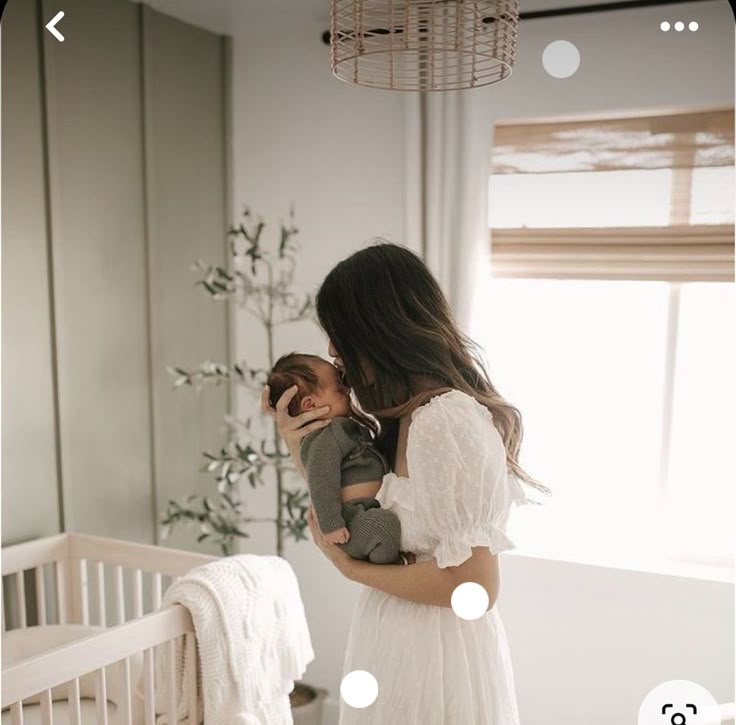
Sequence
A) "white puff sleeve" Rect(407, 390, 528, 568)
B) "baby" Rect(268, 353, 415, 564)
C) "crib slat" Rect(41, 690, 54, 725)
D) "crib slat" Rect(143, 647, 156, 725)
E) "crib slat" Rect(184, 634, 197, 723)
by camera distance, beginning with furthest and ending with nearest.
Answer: "crib slat" Rect(184, 634, 197, 723)
"crib slat" Rect(143, 647, 156, 725)
"crib slat" Rect(41, 690, 54, 725)
"baby" Rect(268, 353, 415, 564)
"white puff sleeve" Rect(407, 390, 528, 568)

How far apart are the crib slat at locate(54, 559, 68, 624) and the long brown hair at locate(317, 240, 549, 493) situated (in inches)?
50.7

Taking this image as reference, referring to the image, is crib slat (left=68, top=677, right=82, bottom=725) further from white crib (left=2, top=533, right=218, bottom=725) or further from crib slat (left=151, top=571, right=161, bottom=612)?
crib slat (left=151, top=571, right=161, bottom=612)

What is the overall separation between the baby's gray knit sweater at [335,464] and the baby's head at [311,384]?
1.6 inches

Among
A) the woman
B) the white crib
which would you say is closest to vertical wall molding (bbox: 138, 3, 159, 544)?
the white crib

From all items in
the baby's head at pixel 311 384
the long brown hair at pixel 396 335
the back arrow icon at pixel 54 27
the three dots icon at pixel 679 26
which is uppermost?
the three dots icon at pixel 679 26

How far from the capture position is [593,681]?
258 cm

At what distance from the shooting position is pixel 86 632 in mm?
2115

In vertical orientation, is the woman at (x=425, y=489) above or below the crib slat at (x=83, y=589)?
above

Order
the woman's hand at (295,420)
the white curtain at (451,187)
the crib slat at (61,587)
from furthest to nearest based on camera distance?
1. the white curtain at (451,187)
2. the crib slat at (61,587)
3. the woman's hand at (295,420)

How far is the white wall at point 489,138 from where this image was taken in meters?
2.40

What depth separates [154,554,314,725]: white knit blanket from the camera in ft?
6.40

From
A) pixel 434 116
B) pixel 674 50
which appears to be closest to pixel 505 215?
pixel 434 116

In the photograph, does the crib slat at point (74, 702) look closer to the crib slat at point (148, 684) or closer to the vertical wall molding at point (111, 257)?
the crib slat at point (148, 684)

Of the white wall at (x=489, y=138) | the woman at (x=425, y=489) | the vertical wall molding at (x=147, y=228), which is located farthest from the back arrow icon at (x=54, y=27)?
the white wall at (x=489, y=138)
